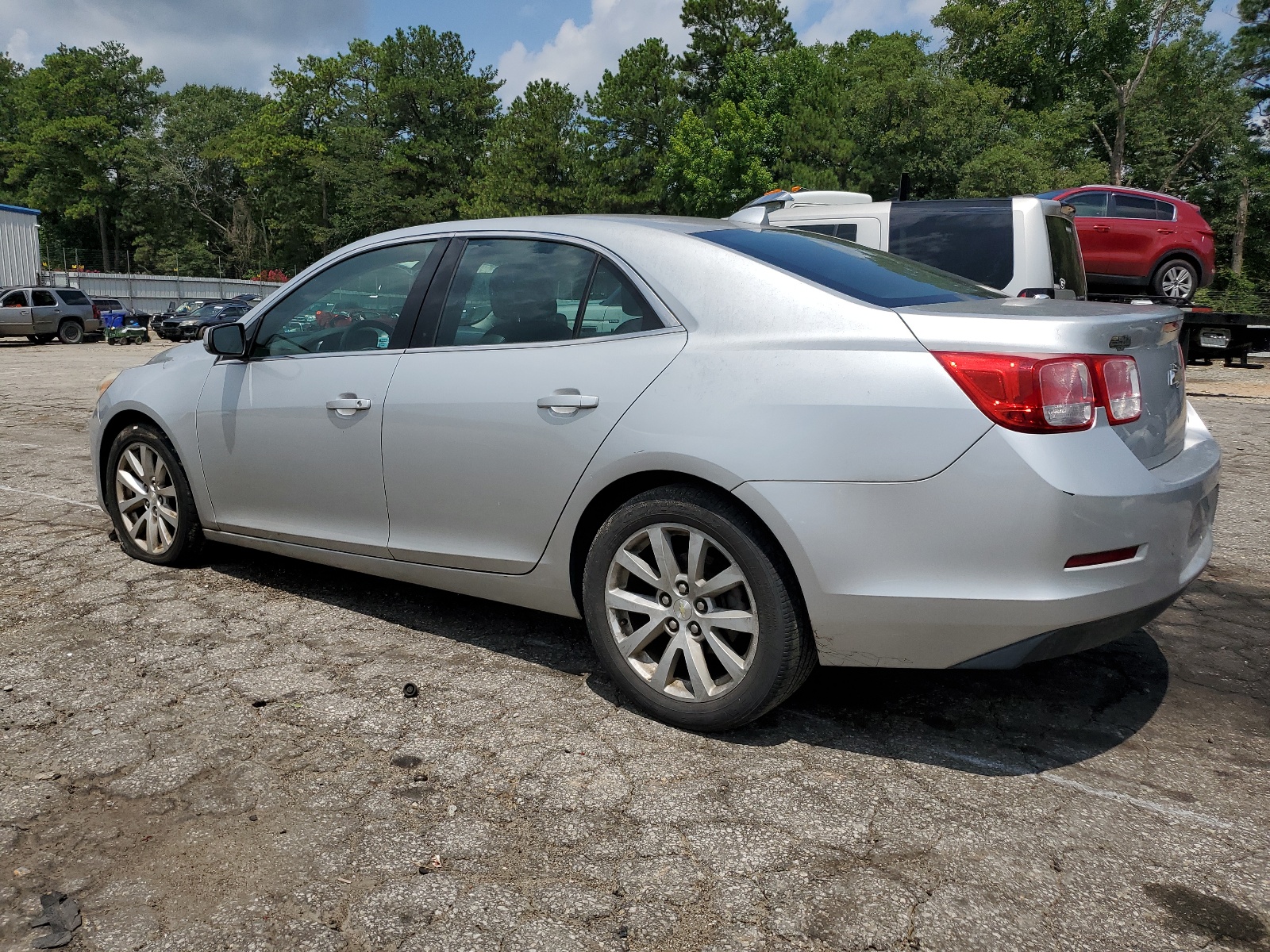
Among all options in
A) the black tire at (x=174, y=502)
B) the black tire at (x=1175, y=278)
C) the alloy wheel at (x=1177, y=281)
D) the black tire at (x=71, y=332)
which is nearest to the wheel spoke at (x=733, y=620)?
the black tire at (x=174, y=502)

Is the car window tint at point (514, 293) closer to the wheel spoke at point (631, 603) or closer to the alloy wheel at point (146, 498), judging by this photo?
the wheel spoke at point (631, 603)

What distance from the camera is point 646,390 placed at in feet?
9.77

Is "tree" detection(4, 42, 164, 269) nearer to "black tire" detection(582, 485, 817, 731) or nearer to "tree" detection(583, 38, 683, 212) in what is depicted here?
"tree" detection(583, 38, 683, 212)

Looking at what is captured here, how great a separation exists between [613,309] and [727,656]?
1140 mm

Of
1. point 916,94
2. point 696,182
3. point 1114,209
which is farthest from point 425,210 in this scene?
point 1114,209

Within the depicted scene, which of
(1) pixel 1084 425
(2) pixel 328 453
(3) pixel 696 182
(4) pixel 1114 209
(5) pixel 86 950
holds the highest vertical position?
(3) pixel 696 182

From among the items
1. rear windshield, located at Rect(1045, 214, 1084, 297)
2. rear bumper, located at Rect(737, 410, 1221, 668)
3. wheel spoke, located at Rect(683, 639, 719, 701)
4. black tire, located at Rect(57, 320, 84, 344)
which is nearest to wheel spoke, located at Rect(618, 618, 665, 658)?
wheel spoke, located at Rect(683, 639, 719, 701)

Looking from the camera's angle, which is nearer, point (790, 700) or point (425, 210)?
point (790, 700)

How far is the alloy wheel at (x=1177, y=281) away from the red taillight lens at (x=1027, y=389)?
14746 millimetres

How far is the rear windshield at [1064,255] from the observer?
7016 millimetres

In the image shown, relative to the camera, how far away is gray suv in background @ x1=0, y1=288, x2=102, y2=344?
93.0ft

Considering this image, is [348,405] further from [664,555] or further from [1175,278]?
[1175,278]

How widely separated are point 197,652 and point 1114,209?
15.0 m

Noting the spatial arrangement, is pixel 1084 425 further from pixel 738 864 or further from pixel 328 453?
pixel 328 453
